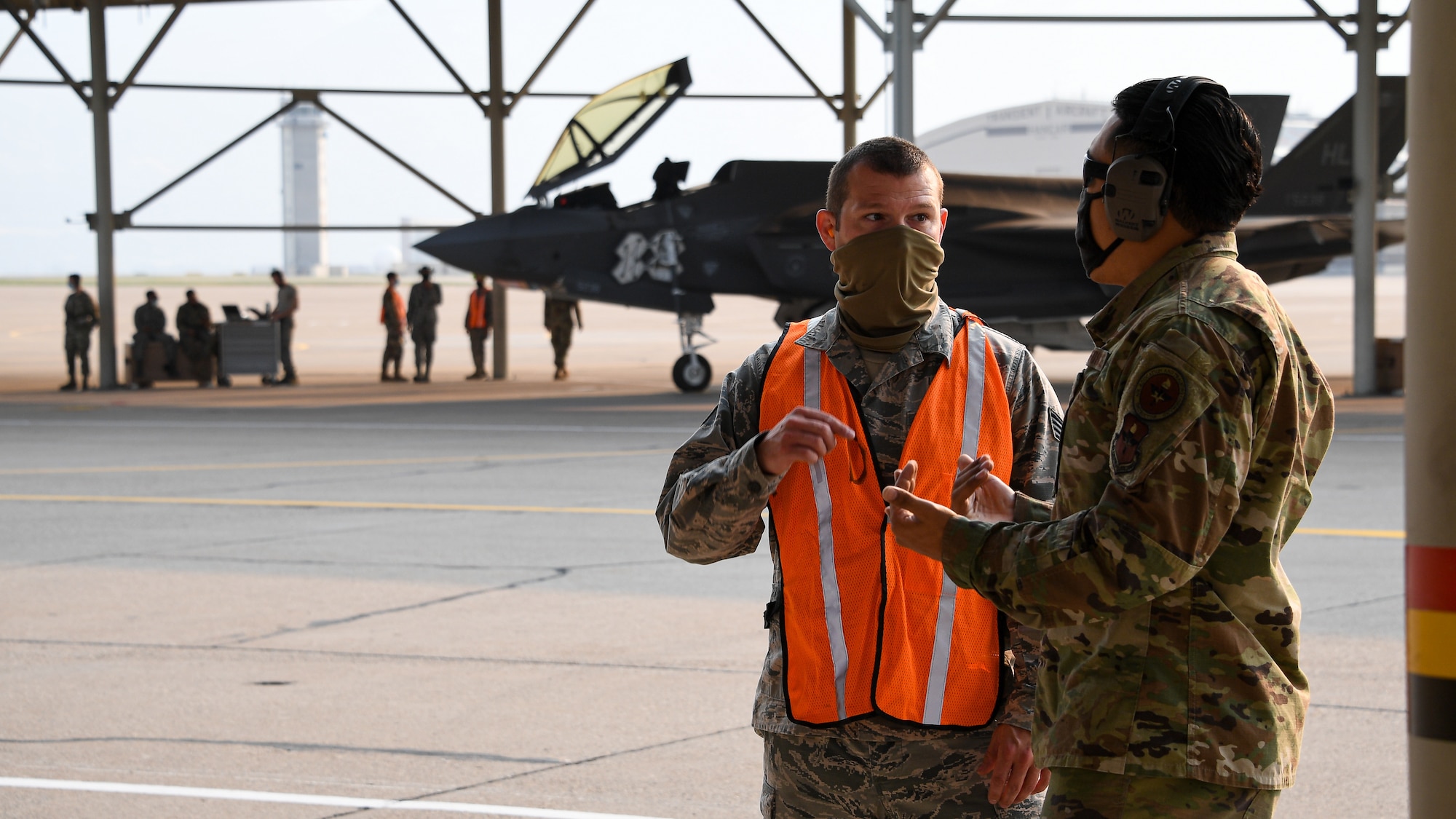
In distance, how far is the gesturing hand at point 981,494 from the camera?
→ 2.13m

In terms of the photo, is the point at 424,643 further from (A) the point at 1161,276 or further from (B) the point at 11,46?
(B) the point at 11,46

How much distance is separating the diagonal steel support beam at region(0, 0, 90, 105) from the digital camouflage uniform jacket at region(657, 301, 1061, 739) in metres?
23.1

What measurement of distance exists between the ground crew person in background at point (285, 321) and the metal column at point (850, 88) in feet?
32.8

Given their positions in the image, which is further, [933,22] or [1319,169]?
[1319,169]

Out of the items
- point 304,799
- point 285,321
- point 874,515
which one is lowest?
point 304,799

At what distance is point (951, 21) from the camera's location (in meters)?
17.4

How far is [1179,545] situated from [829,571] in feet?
2.43

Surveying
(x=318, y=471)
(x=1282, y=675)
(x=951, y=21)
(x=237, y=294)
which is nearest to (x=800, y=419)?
(x=1282, y=675)

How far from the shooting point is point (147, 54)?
22.2 meters

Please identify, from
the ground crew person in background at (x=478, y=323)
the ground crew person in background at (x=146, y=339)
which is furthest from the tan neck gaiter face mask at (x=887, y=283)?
the ground crew person in background at (x=146, y=339)

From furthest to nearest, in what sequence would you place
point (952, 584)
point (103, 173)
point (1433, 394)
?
point (103, 173), point (952, 584), point (1433, 394)

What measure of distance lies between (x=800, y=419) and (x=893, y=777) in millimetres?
677

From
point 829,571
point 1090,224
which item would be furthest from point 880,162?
point 829,571

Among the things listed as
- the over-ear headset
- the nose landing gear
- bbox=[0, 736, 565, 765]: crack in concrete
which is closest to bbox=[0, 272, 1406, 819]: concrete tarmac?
bbox=[0, 736, 565, 765]: crack in concrete
